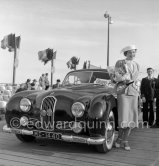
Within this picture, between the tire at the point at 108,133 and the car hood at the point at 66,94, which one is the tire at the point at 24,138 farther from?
the tire at the point at 108,133

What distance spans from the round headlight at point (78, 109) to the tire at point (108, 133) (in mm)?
420

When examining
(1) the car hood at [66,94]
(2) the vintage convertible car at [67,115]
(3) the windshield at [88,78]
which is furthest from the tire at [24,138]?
(3) the windshield at [88,78]

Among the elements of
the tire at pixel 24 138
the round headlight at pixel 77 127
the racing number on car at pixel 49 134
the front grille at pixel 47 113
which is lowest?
the tire at pixel 24 138

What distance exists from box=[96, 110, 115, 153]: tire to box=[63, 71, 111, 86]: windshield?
1.32m

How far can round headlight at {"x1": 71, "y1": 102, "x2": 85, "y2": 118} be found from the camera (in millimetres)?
4695

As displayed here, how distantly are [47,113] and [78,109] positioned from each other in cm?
55

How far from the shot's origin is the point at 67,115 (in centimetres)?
479

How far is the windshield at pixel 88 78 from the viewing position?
637 centimetres

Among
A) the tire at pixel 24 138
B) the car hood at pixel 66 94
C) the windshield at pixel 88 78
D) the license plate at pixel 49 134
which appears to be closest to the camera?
the license plate at pixel 49 134

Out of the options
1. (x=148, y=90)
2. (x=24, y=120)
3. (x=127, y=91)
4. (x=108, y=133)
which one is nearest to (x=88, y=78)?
(x=127, y=91)

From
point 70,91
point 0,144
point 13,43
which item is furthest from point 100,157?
point 13,43

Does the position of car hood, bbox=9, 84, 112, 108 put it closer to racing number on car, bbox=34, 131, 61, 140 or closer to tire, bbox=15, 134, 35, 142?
racing number on car, bbox=34, 131, 61, 140

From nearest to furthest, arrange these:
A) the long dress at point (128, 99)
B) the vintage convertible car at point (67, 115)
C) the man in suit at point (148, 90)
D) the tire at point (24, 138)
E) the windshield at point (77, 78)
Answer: the vintage convertible car at point (67, 115), the long dress at point (128, 99), the tire at point (24, 138), the windshield at point (77, 78), the man in suit at point (148, 90)

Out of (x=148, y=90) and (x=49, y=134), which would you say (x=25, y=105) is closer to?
(x=49, y=134)
